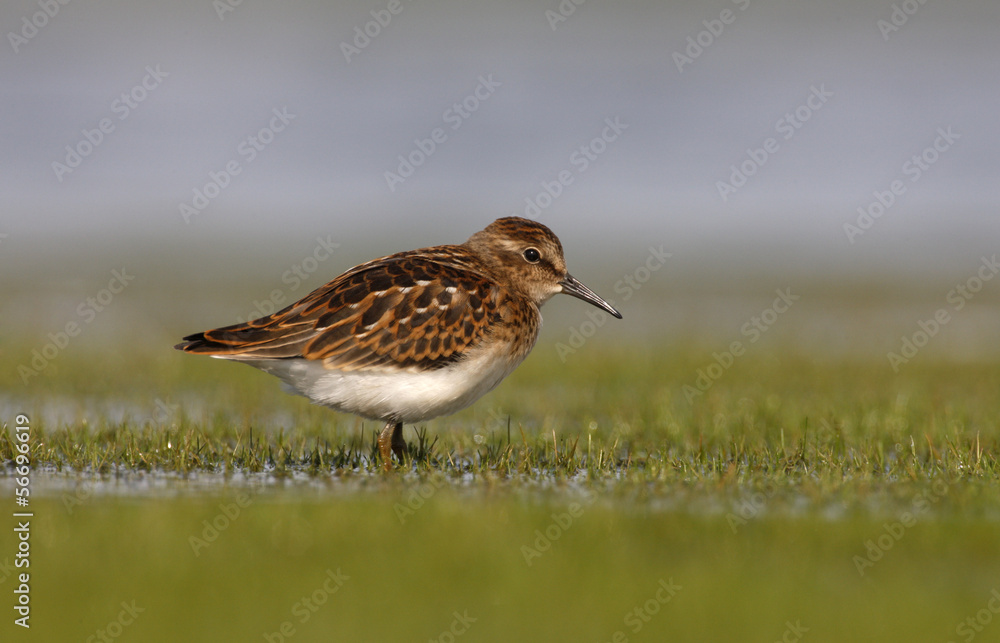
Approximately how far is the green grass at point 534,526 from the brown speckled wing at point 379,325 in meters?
1.08

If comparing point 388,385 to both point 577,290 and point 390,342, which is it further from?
point 577,290

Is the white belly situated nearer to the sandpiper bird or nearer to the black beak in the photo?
the sandpiper bird

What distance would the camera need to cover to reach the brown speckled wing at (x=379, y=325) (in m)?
9.56

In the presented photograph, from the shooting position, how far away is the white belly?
377 inches

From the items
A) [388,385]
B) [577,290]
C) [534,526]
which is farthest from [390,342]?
[577,290]

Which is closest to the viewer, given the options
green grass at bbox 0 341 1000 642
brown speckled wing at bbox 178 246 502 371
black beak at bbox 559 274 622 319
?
green grass at bbox 0 341 1000 642

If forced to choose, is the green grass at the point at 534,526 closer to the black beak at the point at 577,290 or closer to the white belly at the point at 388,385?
the white belly at the point at 388,385

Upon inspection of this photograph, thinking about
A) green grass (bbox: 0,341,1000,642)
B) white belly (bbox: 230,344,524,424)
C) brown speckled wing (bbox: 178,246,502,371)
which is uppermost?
brown speckled wing (bbox: 178,246,502,371)

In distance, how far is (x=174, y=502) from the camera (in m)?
8.62

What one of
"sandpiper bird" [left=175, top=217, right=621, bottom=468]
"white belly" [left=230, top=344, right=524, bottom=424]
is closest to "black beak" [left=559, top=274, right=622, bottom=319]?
"sandpiper bird" [left=175, top=217, right=621, bottom=468]

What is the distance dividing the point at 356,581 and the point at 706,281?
27223 millimetres

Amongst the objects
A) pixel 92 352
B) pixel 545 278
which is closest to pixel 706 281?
pixel 92 352

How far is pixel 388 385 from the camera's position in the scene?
9.57 metres

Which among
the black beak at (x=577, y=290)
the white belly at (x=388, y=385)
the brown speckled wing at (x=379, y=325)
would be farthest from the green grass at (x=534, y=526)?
the black beak at (x=577, y=290)
